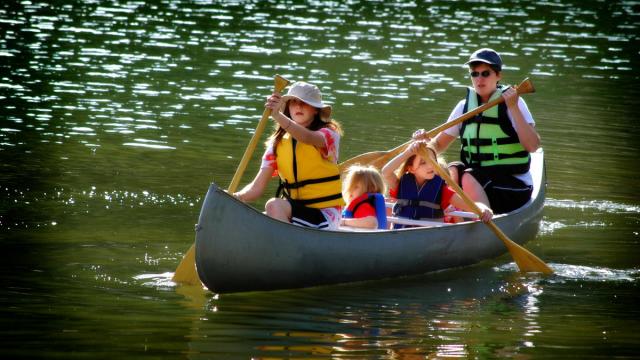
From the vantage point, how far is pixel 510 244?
8.75 meters

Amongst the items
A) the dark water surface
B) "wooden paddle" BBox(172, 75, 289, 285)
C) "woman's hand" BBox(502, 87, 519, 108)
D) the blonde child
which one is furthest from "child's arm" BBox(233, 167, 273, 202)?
"woman's hand" BBox(502, 87, 519, 108)

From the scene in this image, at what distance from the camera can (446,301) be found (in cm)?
785

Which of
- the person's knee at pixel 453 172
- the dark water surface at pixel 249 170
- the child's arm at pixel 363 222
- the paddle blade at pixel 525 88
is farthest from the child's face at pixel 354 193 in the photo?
the paddle blade at pixel 525 88

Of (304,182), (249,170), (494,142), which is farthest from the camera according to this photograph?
(249,170)

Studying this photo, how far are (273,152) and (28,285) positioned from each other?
5.49 feet

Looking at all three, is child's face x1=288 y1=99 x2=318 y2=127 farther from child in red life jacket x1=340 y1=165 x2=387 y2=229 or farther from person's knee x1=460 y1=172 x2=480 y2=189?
person's knee x1=460 y1=172 x2=480 y2=189

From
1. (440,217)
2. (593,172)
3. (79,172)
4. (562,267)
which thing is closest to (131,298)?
(440,217)

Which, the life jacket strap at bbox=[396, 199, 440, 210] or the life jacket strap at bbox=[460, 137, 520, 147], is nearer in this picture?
the life jacket strap at bbox=[396, 199, 440, 210]

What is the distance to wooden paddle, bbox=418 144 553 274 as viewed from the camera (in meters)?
8.64

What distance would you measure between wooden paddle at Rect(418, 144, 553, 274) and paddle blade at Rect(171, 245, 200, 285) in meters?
1.83

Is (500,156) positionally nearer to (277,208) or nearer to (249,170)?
(277,208)

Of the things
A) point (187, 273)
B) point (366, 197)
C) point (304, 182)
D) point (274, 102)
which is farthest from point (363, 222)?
point (274, 102)

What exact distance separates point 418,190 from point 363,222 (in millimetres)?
671

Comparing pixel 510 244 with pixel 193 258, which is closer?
pixel 193 258
